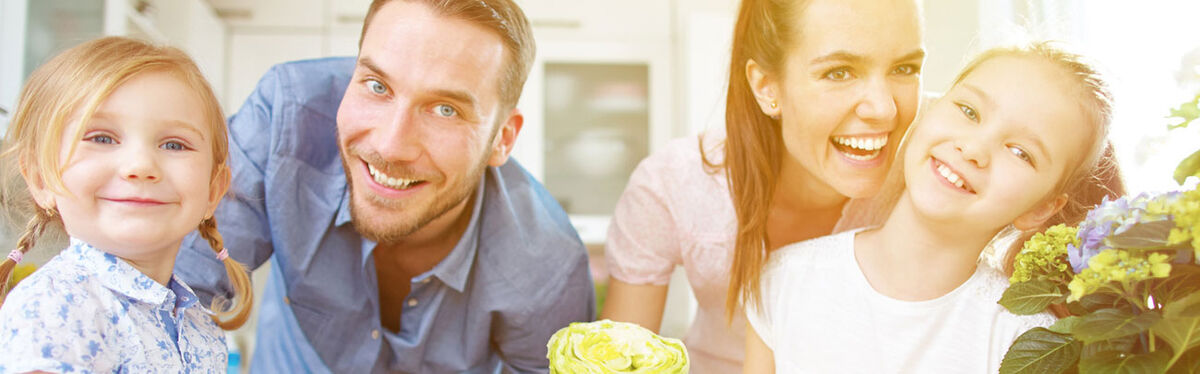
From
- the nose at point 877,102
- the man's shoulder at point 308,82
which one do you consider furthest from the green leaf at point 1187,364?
the man's shoulder at point 308,82

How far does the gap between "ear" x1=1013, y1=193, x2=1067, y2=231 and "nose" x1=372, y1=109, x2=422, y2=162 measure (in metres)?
0.79

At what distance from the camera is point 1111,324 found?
32.2 inches

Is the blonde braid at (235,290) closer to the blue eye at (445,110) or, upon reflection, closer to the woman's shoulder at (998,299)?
the blue eye at (445,110)

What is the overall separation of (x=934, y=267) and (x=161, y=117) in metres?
0.95

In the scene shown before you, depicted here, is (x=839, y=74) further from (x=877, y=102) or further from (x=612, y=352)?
(x=612, y=352)

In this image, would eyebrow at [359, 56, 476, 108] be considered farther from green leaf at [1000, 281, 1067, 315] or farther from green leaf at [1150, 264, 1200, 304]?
green leaf at [1150, 264, 1200, 304]

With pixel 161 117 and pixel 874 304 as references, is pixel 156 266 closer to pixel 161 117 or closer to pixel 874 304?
pixel 161 117

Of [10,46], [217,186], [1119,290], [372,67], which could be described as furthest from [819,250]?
[10,46]

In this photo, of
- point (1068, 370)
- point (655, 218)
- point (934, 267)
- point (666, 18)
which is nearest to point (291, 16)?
point (666, 18)

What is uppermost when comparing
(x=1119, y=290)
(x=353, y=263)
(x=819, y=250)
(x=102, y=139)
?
(x=102, y=139)

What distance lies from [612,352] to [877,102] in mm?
477

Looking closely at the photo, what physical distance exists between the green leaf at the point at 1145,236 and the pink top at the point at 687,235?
769 millimetres

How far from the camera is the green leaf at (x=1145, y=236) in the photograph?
78cm

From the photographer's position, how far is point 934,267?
1.17m
